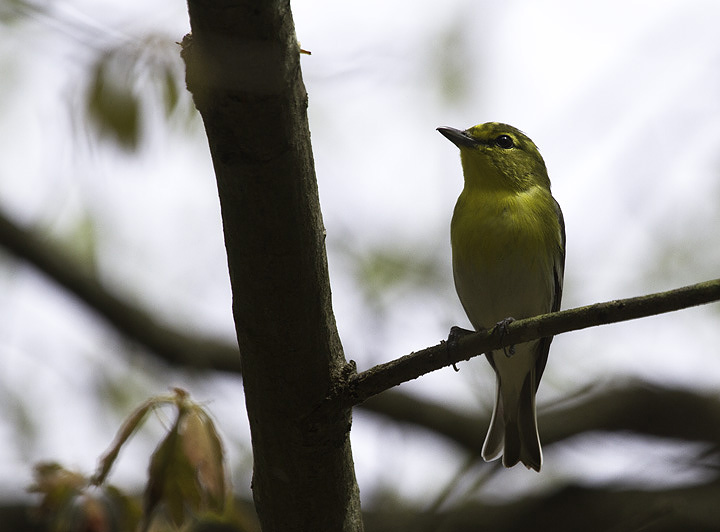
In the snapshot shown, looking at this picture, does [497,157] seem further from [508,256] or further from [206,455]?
[206,455]

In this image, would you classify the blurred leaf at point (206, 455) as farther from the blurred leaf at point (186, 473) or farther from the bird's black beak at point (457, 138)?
the bird's black beak at point (457, 138)

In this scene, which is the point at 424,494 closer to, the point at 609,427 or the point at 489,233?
the point at 609,427

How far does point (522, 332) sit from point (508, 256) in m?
2.46

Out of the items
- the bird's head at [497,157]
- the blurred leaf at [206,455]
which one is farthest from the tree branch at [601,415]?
the blurred leaf at [206,455]

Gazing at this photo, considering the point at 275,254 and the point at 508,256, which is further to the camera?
the point at 508,256

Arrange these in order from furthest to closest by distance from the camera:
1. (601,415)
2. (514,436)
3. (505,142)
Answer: (505,142) → (601,415) → (514,436)

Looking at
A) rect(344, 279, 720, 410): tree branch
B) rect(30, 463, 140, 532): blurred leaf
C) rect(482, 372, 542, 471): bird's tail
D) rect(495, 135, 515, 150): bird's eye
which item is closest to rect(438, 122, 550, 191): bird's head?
rect(495, 135, 515, 150): bird's eye

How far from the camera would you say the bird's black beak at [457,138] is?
225 inches

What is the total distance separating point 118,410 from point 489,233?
4995 mm

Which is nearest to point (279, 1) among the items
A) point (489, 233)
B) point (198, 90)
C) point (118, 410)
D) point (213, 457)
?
point (198, 90)

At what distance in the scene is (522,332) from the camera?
258cm

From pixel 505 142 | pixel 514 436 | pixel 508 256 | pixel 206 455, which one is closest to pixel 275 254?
pixel 206 455

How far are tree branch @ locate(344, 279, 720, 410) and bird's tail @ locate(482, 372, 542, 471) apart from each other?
2.44 meters

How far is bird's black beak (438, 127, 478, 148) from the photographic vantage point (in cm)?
573
